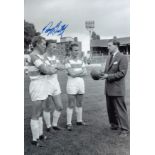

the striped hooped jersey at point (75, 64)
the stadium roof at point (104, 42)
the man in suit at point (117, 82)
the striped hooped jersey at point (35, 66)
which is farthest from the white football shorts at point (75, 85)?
the striped hooped jersey at point (35, 66)

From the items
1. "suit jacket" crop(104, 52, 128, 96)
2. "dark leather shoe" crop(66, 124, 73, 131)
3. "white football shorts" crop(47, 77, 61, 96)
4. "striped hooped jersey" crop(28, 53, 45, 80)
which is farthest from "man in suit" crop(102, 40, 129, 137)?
"striped hooped jersey" crop(28, 53, 45, 80)

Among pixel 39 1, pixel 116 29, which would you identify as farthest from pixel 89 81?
pixel 39 1

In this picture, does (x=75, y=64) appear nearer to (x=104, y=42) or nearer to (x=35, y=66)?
(x=104, y=42)

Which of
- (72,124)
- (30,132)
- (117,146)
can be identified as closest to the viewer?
(117,146)

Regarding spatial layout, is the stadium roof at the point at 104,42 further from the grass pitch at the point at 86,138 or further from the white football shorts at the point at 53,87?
the white football shorts at the point at 53,87

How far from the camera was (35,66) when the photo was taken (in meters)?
5.12

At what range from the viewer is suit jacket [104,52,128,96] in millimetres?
5617

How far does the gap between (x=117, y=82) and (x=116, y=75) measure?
17 centimetres

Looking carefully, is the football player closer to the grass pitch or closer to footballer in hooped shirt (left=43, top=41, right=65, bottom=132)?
the grass pitch

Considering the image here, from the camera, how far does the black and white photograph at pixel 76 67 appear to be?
514cm

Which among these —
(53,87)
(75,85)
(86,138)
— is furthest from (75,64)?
(86,138)
